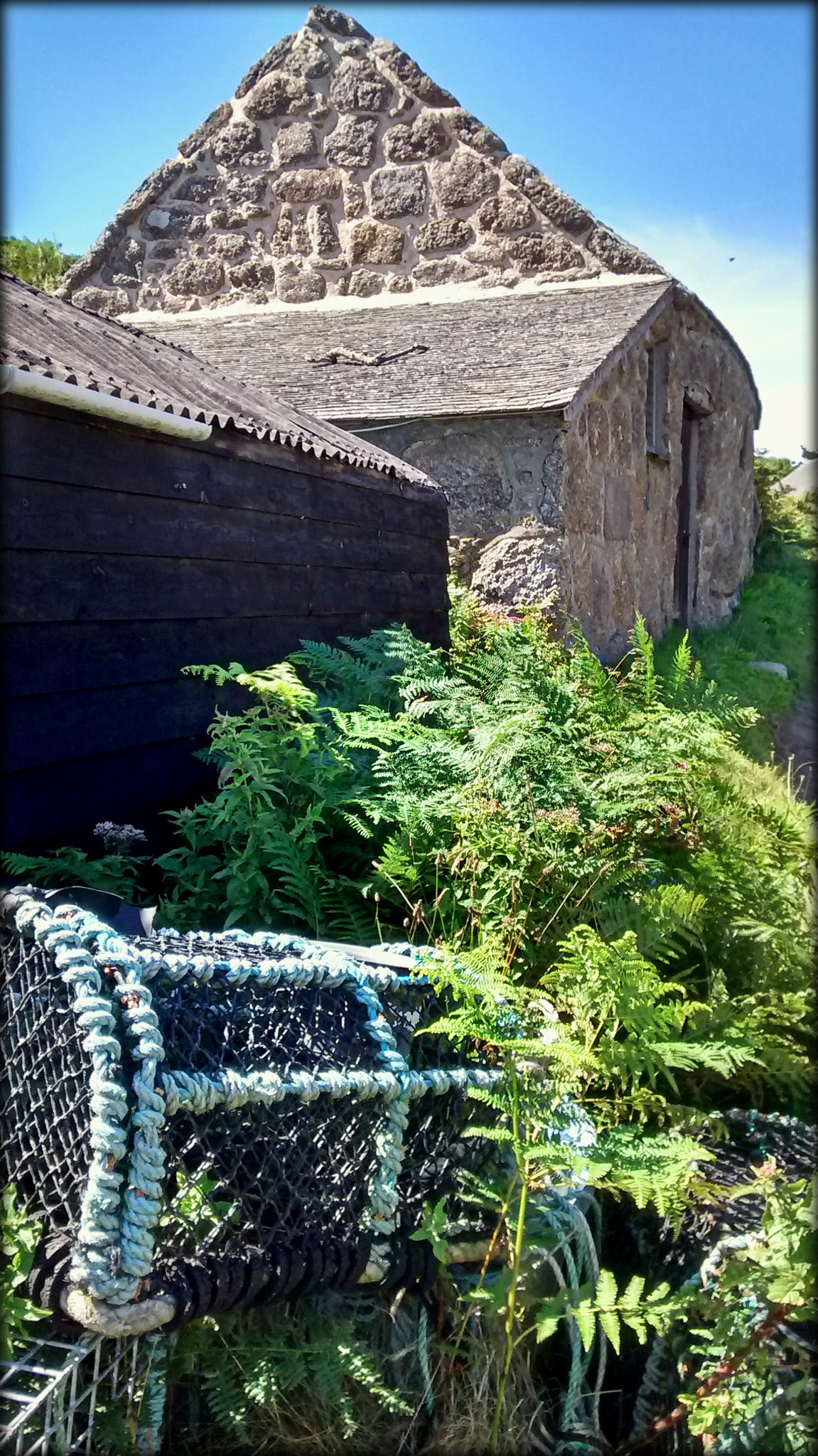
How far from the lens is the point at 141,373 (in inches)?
177

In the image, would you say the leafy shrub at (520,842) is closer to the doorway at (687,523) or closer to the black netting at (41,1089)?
the black netting at (41,1089)

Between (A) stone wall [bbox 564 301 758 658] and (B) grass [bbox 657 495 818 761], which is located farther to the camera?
(B) grass [bbox 657 495 818 761]

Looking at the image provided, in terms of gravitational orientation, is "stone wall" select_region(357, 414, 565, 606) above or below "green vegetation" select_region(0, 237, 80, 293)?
below

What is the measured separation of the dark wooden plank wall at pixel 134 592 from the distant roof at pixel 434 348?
92.6 inches

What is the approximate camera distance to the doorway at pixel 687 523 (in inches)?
471

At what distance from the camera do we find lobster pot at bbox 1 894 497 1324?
2053mm

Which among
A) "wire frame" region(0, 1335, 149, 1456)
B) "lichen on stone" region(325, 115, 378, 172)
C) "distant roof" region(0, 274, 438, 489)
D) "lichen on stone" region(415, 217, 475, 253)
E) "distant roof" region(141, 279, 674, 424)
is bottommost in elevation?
"wire frame" region(0, 1335, 149, 1456)

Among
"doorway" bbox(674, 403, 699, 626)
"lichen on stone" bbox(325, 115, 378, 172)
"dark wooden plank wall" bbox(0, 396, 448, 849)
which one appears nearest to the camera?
"dark wooden plank wall" bbox(0, 396, 448, 849)

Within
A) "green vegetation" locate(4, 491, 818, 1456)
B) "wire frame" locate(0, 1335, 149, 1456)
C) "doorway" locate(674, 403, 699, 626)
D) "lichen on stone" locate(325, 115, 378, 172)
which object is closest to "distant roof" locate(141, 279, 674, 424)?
"lichen on stone" locate(325, 115, 378, 172)

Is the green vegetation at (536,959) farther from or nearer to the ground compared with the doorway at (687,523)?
nearer to the ground

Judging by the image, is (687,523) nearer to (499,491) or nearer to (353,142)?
(499,491)

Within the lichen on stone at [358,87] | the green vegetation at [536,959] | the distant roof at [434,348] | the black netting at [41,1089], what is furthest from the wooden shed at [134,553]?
the lichen on stone at [358,87]

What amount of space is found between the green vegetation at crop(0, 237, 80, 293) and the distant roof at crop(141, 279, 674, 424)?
296cm

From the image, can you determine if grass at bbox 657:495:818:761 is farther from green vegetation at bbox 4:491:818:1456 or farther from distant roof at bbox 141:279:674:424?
green vegetation at bbox 4:491:818:1456
